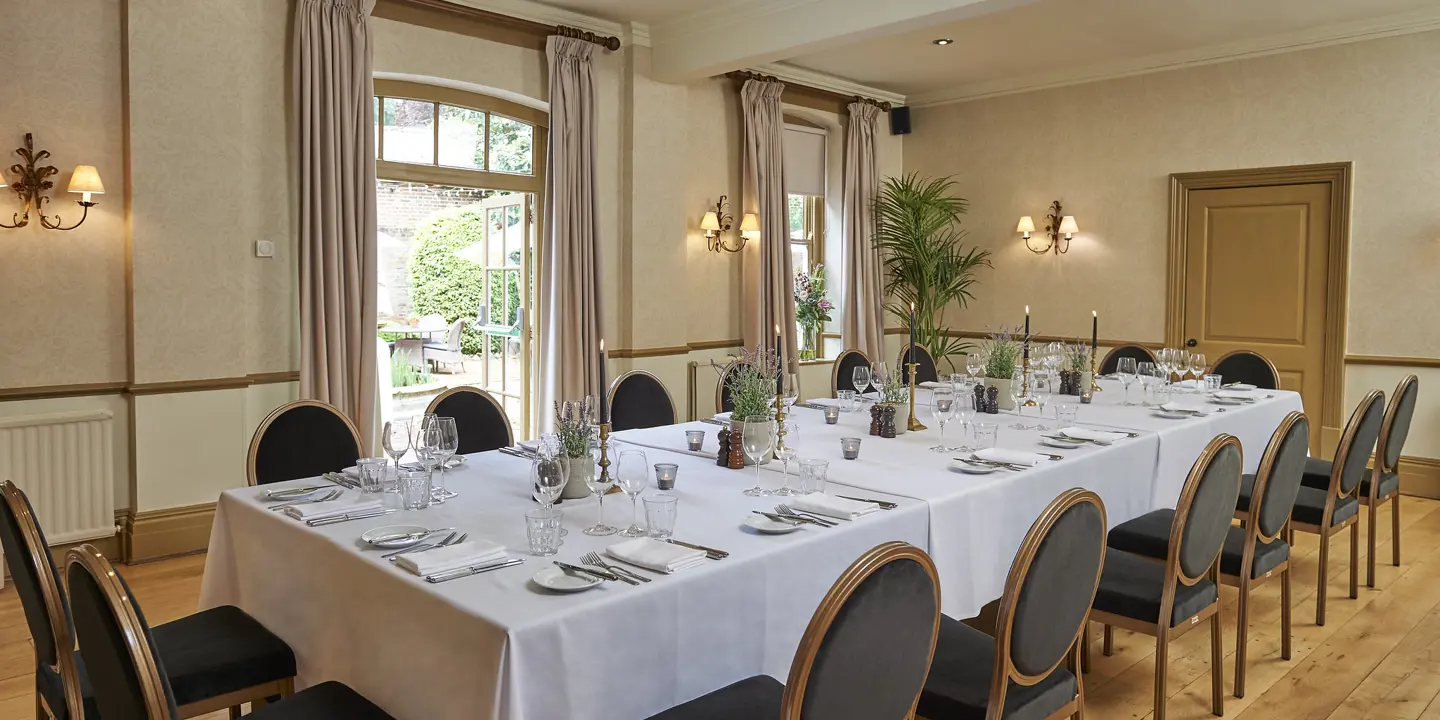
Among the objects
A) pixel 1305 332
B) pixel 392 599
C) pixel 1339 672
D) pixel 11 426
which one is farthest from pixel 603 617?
pixel 1305 332

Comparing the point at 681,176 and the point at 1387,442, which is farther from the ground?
the point at 681,176

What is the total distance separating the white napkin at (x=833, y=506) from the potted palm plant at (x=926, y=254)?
18.8ft

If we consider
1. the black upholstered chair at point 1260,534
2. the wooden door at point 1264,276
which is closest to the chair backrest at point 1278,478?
the black upholstered chair at point 1260,534

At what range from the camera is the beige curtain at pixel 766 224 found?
715cm

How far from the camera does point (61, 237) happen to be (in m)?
4.35

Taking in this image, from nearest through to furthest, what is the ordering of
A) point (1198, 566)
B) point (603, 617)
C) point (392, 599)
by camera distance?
point (603, 617) < point (392, 599) < point (1198, 566)

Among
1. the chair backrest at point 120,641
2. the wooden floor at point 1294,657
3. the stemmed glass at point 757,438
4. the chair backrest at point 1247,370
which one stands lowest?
the wooden floor at point 1294,657

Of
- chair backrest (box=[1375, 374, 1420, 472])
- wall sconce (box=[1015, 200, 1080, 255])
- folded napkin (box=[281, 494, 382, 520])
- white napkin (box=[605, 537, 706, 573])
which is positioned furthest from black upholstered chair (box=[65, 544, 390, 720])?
wall sconce (box=[1015, 200, 1080, 255])

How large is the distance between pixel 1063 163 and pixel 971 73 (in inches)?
39.7

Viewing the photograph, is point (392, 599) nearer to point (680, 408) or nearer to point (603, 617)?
point (603, 617)

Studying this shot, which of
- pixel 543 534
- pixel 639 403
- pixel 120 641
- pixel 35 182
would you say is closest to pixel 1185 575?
pixel 543 534

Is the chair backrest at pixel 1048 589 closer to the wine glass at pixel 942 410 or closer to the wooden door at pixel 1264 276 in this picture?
the wine glass at pixel 942 410

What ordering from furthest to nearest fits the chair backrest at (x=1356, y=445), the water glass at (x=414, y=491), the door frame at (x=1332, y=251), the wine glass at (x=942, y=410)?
the door frame at (x=1332, y=251), the chair backrest at (x=1356, y=445), the wine glass at (x=942, y=410), the water glass at (x=414, y=491)

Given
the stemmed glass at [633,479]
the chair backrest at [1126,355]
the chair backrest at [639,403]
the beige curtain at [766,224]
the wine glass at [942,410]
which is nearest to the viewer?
the stemmed glass at [633,479]
